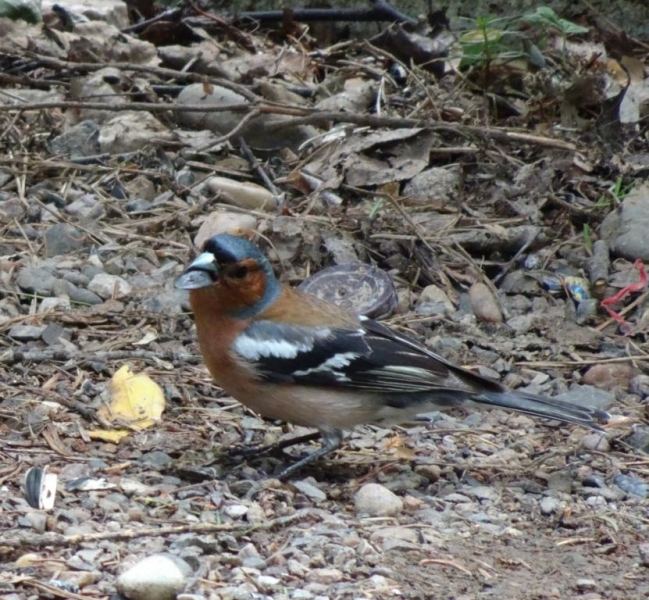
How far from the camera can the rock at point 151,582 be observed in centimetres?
321

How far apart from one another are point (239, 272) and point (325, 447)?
0.75 meters

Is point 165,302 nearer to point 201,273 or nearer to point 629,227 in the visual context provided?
point 201,273

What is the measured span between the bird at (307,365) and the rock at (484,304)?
4.54ft

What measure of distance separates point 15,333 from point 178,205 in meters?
1.58

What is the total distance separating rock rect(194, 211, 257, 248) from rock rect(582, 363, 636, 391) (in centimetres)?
191

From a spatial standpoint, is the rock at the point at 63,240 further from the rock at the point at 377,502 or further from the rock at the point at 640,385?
the rock at the point at 640,385

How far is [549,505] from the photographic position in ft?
14.3

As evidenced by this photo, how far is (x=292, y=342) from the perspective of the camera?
4.62 m

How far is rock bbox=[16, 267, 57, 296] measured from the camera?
231 inches

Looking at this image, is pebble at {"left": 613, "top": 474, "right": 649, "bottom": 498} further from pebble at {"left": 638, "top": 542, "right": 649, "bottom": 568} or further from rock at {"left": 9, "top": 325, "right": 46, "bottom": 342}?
rock at {"left": 9, "top": 325, "right": 46, "bottom": 342}

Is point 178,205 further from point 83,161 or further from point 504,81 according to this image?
point 504,81

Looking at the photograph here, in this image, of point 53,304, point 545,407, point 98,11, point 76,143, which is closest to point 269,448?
point 545,407

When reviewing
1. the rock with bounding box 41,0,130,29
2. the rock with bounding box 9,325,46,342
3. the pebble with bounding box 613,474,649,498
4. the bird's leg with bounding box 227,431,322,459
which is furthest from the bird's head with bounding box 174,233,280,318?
the rock with bounding box 41,0,130,29

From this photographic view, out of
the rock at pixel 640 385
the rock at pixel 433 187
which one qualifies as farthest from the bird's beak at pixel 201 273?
the rock at pixel 433 187
